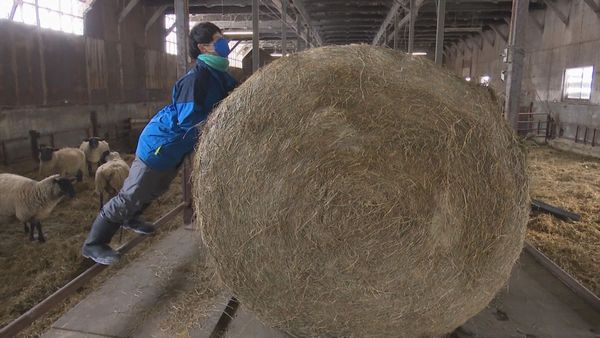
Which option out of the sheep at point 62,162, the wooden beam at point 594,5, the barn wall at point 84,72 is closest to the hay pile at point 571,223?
the wooden beam at point 594,5

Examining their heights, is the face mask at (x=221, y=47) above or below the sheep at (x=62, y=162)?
above

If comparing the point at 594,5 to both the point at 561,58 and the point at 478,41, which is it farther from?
the point at 478,41

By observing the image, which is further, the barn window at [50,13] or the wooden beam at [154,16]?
the wooden beam at [154,16]

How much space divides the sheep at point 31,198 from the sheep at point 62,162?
9.42ft

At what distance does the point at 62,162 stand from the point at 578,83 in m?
14.0

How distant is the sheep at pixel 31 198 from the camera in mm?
5754

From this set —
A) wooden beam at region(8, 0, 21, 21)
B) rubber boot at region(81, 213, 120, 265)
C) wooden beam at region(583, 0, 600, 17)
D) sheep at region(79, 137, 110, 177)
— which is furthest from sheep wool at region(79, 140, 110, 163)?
wooden beam at region(583, 0, 600, 17)

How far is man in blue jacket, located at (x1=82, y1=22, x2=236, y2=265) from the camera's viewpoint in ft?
9.50

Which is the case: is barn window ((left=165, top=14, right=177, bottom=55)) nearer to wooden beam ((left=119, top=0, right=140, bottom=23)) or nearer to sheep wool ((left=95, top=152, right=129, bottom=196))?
wooden beam ((left=119, top=0, right=140, bottom=23))

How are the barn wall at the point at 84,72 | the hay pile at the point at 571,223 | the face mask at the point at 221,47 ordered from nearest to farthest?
1. the face mask at the point at 221,47
2. the hay pile at the point at 571,223
3. the barn wall at the point at 84,72

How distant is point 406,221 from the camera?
6.95ft

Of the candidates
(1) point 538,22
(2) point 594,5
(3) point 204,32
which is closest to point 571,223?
(3) point 204,32

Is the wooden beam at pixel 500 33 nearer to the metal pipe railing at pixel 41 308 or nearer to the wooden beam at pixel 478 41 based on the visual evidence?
the wooden beam at pixel 478 41

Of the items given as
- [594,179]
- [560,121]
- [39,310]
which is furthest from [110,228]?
[560,121]
